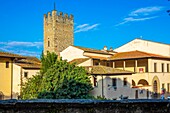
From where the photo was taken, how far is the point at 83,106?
320 inches

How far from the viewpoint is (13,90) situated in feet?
104

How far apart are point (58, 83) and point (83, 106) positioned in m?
18.4

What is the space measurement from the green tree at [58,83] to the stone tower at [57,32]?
3360 centimetres

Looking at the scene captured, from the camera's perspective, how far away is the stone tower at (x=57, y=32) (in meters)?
62.4

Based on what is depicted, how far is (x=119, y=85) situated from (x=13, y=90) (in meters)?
12.0

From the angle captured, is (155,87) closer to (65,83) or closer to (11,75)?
(65,83)

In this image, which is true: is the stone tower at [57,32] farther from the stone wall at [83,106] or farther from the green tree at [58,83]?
the stone wall at [83,106]

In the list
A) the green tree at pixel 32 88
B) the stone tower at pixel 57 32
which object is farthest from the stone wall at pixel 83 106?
the stone tower at pixel 57 32

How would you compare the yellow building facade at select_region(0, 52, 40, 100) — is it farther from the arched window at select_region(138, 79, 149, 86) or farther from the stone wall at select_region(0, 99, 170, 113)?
the stone wall at select_region(0, 99, 170, 113)

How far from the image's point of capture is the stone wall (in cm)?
761

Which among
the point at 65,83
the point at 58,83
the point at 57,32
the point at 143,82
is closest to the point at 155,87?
the point at 143,82

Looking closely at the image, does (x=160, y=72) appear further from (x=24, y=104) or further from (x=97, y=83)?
(x=24, y=104)

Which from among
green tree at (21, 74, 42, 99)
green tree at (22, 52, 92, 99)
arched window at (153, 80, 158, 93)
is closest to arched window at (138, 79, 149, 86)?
arched window at (153, 80, 158, 93)

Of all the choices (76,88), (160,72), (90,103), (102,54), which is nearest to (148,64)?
(160,72)
